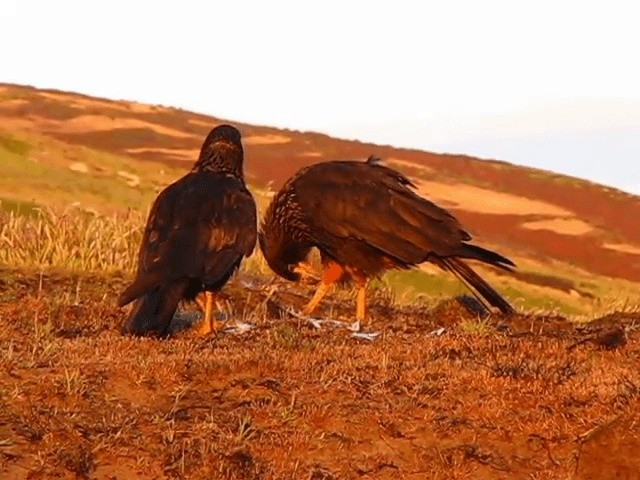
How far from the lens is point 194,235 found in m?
9.29

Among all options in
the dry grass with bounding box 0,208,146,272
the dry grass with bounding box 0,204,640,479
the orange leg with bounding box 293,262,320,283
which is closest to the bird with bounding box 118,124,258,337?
the dry grass with bounding box 0,204,640,479

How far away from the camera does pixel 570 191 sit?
42.6m

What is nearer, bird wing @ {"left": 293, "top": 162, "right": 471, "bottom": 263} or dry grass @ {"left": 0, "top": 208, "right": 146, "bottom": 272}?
bird wing @ {"left": 293, "top": 162, "right": 471, "bottom": 263}

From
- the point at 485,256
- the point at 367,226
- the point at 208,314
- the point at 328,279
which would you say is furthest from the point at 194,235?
the point at 485,256

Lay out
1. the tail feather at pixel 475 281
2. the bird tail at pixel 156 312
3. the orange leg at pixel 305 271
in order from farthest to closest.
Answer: the orange leg at pixel 305 271 < the tail feather at pixel 475 281 < the bird tail at pixel 156 312

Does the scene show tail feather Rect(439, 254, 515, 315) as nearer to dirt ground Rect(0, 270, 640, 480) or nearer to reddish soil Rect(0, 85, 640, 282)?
dirt ground Rect(0, 270, 640, 480)

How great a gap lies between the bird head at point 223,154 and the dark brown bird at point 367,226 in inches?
31.4

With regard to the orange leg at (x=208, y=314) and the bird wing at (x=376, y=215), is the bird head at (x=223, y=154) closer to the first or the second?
the bird wing at (x=376, y=215)

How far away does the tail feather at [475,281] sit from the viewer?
35.6ft

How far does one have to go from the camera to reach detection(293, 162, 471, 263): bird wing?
35.2ft

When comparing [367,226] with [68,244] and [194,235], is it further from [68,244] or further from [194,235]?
[68,244]

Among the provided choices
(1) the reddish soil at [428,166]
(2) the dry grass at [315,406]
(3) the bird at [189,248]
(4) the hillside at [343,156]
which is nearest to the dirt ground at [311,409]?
(2) the dry grass at [315,406]

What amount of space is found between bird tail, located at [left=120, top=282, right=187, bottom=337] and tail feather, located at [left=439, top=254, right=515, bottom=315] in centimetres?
288

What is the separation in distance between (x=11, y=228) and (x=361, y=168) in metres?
5.99
